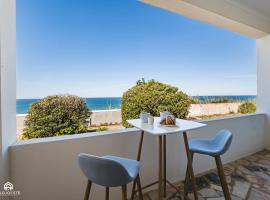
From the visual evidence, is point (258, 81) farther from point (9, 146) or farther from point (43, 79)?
point (43, 79)

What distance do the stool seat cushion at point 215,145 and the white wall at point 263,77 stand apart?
2.56 meters

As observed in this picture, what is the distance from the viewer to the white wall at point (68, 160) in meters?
1.39

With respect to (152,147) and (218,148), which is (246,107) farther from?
(152,147)

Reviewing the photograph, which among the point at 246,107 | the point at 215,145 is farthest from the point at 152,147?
the point at 246,107

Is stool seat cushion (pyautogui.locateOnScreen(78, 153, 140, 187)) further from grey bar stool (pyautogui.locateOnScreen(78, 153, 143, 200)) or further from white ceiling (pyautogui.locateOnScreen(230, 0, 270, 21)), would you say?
white ceiling (pyautogui.locateOnScreen(230, 0, 270, 21))

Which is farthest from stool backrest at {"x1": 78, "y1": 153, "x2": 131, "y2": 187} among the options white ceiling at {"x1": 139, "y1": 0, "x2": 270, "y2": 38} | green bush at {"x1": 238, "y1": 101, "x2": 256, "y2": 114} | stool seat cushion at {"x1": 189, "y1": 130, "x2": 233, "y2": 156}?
green bush at {"x1": 238, "y1": 101, "x2": 256, "y2": 114}

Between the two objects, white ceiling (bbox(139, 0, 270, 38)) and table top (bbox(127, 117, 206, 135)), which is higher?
white ceiling (bbox(139, 0, 270, 38))

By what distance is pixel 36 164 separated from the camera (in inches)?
56.0

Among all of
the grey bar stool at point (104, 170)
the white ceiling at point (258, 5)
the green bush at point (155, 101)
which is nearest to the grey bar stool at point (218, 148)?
the grey bar stool at point (104, 170)

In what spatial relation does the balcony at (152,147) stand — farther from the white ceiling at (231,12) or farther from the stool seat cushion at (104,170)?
the stool seat cushion at (104,170)

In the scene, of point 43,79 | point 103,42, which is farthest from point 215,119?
point 43,79

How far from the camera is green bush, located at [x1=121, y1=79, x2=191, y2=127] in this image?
3.58 meters

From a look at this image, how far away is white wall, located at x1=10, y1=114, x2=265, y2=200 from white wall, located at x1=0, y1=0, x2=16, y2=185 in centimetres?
12

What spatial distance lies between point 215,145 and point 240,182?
0.99 m
